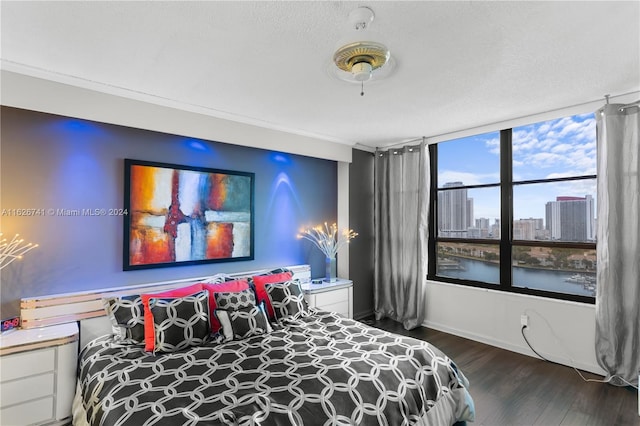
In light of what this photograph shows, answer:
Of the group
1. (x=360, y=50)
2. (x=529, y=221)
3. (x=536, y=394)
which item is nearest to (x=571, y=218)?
(x=529, y=221)

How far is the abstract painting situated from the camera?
292 cm

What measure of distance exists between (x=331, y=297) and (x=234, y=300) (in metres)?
1.56

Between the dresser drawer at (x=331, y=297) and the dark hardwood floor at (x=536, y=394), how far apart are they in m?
1.35

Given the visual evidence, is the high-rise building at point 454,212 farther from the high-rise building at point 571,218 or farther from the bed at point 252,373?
the bed at point 252,373

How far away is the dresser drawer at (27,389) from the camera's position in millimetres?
2012

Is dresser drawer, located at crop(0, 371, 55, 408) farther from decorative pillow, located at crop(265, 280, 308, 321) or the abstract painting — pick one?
decorative pillow, located at crop(265, 280, 308, 321)

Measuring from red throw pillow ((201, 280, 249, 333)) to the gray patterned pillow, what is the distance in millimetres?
55

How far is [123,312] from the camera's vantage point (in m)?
2.41

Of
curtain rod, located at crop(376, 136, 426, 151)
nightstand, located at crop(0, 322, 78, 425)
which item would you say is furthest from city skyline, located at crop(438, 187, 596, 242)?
nightstand, located at crop(0, 322, 78, 425)

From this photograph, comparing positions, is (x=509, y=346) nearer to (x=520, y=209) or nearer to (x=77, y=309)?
(x=520, y=209)

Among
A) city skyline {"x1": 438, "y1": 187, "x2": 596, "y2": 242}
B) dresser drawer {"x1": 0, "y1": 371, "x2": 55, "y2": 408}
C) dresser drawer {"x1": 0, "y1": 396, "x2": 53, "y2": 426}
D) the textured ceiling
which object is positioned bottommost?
dresser drawer {"x1": 0, "y1": 396, "x2": 53, "y2": 426}

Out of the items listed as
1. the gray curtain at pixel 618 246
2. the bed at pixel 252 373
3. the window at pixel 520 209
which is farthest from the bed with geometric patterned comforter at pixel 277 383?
the window at pixel 520 209

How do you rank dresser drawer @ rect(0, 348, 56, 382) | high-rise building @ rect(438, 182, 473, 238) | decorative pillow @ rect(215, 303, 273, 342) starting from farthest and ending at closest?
high-rise building @ rect(438, 182, 473, 238)
decorative pillow @ rect(215, 303, 273, 342)
dresser drawer @ rect(0, 348, 56, 382)

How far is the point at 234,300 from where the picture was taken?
2695mm
